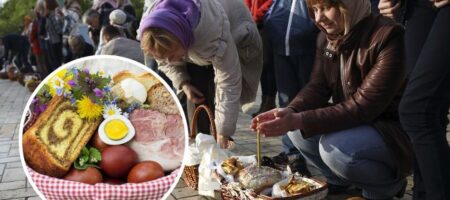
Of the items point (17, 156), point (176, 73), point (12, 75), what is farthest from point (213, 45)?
point (12, 75)

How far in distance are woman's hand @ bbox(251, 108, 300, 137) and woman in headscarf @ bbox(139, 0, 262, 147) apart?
53cm

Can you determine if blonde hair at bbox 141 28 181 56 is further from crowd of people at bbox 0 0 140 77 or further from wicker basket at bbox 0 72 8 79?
wicker basket at bbox 0 72 8 79

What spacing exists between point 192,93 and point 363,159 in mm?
1340

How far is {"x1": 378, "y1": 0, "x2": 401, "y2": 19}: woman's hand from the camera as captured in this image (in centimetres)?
258

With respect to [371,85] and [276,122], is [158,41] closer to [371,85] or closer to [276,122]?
[276,122]

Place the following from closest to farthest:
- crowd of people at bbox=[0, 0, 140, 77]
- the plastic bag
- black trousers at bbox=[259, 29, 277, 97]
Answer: the plastic bag
black trousers at bbox=[259, 29, 277, 97]
crowd of people at bbox=[0, 0, 140, 77]

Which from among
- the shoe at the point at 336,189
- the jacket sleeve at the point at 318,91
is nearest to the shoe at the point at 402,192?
the shoe at the point at 336,189

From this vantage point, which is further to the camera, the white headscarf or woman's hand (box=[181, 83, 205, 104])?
woman's hand (box=[181, 83, 205, 104])

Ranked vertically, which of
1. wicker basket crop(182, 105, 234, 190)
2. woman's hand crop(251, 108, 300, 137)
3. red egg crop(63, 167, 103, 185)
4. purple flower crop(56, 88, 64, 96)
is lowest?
wicker basket crop(182, 105, 234, 190)

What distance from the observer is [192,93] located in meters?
3.21

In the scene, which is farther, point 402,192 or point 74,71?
point 402,192

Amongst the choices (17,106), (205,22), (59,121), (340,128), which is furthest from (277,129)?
(17,106)

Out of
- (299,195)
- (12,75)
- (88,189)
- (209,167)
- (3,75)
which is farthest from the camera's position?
(3,75)

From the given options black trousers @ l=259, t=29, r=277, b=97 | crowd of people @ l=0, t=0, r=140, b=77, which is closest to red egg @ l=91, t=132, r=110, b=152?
black trousers @ l=259, t=29, r=277, b=97
